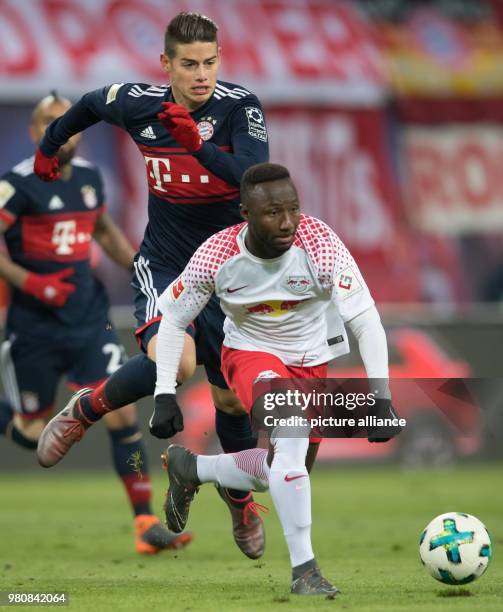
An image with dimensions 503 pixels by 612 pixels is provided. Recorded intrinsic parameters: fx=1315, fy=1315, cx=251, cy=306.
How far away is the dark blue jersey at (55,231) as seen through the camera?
29.0ft

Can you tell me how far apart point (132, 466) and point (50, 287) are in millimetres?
1399

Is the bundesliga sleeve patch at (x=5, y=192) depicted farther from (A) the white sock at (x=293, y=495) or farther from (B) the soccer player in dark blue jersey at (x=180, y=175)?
(A) the white sock at (x=293, y=495)

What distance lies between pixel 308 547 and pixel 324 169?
14208 millimetres

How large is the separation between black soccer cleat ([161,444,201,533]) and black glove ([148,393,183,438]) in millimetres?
544

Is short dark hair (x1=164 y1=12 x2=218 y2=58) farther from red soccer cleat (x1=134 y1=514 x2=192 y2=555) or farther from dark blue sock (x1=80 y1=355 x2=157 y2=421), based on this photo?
red soccer cleat (x1=134 y1=514 x2=192 y2=555)

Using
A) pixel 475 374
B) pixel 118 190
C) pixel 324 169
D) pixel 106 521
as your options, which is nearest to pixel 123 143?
pixel 118 190

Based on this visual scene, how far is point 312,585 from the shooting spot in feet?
17.9

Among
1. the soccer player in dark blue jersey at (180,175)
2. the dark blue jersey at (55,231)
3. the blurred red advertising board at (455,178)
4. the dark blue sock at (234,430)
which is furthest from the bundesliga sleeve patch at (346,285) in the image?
the blurred red advertising board at (455,178)

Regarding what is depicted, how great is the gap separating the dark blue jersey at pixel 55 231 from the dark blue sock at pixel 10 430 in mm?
662

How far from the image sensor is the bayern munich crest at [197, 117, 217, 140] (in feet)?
21.5

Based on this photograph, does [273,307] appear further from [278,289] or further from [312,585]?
[312,585]

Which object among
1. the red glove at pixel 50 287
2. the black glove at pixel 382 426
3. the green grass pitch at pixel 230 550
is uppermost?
the red glove at pixel 50 287

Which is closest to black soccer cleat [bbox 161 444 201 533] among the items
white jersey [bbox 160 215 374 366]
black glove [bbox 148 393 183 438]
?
black glove [bbox 148 393 183 438]

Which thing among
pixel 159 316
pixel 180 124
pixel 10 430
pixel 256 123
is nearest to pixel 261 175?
pixel 180 124
